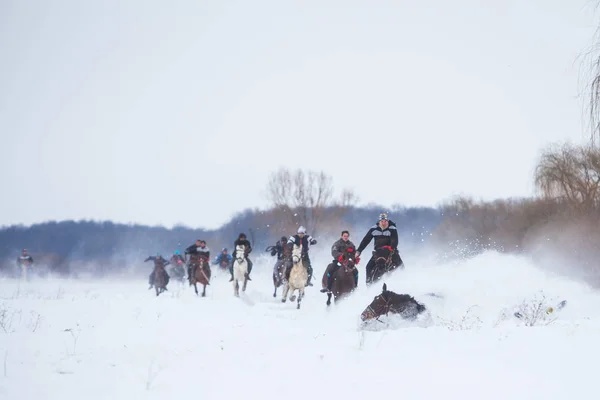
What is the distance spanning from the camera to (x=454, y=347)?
268 inches

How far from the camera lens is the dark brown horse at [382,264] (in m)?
14.2

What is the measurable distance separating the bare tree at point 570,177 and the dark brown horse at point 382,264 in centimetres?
1951

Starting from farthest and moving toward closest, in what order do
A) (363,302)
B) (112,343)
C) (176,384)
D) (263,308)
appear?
(263,308) < (363,302) < (112,343) < (176,384)

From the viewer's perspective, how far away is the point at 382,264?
46.6 feet

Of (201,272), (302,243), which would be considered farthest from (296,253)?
(201,272)

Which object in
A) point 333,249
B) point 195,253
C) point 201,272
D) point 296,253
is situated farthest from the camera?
point 195,253

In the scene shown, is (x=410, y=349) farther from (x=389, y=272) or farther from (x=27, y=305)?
(x=27, y=305)

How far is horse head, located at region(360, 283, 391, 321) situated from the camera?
10.9m

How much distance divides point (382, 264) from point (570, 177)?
2088 centimetres

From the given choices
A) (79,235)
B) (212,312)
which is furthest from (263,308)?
(79,235)

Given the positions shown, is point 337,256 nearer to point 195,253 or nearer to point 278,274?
point 278,274

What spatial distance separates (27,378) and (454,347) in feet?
14.5

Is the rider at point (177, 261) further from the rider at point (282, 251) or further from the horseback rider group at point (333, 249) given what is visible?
the rider at point (282, 251)

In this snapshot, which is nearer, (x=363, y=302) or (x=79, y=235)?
(x=363, y=302)
